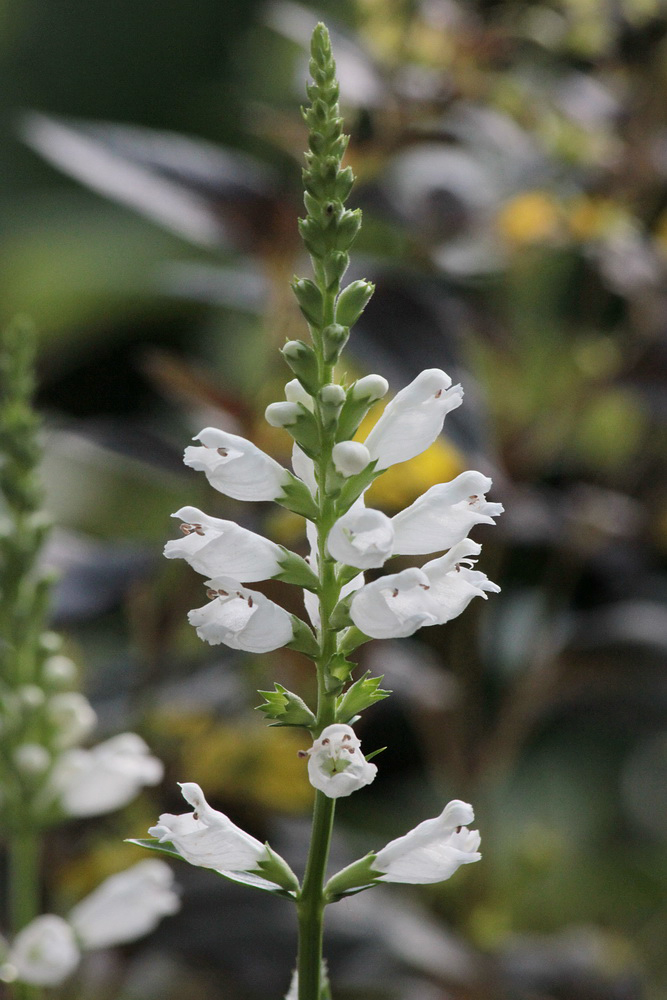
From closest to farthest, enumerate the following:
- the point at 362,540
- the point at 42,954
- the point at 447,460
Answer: the point at 362,540, the point at 42,954, the point at 447,460

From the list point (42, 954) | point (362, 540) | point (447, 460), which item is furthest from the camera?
point (447, 460)

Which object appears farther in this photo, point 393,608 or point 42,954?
point 42,954

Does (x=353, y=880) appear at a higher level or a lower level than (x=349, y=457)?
lower

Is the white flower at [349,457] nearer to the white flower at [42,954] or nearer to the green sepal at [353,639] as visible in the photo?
the green sepal at [353,639]

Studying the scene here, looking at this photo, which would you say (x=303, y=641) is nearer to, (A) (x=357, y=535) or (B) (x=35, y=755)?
(A) (x=357, y=535)

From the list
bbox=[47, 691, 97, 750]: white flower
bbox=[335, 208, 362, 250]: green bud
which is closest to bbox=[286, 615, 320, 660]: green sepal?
bbox=[335, 208, 362, 250]: green bud

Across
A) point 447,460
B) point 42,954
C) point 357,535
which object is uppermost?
point 447,460

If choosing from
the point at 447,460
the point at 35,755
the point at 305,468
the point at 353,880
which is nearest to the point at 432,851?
the point at 353,880

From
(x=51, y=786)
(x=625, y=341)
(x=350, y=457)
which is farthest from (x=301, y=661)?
(x=350, y=457)
